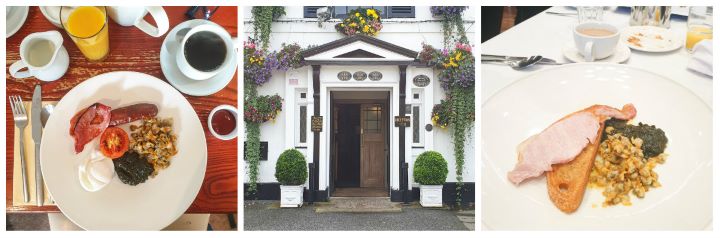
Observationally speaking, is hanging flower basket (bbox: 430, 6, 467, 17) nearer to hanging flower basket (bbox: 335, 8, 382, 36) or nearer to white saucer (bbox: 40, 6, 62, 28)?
hanging flower basket (bbox: 335, 8, 382, 36)

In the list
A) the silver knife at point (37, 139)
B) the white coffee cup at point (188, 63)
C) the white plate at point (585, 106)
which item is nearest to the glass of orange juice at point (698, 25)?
the white plate at point (585, 106)

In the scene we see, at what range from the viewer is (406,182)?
242 centimetres

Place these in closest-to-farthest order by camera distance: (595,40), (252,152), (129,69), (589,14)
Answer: (595,40) < (129,69) < (589,14) < (252,152)

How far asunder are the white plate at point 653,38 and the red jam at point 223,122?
1.74 meters

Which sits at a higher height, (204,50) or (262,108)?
(204,50)

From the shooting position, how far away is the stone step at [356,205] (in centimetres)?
235

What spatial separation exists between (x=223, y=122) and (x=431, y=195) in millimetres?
1072

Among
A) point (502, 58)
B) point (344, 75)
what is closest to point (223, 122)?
point (344, 75)

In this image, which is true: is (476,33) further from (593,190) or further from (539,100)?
(593,190)

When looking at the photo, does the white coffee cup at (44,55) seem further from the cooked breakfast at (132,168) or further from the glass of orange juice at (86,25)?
the cooked breakfast at (132,168)

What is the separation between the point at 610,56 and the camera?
2.00 meters

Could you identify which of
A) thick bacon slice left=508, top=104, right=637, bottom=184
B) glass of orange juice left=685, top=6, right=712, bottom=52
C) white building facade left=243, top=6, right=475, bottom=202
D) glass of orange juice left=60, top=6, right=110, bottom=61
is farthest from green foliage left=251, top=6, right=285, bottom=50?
glass of orange juice left=685, top=6, right=712, bottom=52

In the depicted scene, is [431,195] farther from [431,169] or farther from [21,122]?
[21,122]

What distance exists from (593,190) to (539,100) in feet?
1.44
